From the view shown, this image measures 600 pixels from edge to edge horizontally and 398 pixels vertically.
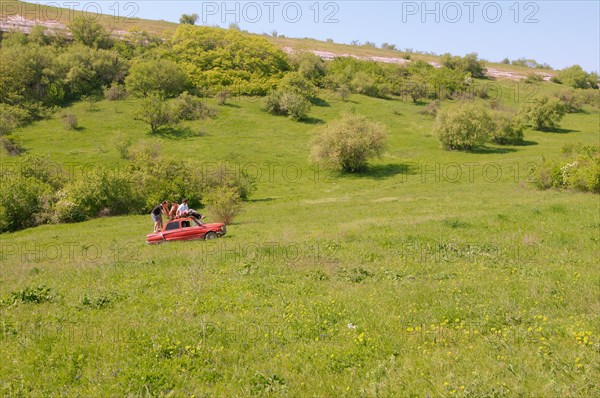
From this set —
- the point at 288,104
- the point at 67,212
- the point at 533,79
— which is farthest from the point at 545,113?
the point at 67,212

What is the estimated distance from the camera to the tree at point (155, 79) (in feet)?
308

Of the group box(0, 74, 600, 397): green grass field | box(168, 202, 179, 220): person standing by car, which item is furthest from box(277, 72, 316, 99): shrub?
box(0, 74, 600, 397): green grass field

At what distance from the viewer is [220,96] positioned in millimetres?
97625

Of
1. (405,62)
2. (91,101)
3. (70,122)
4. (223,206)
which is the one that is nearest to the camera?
(223,206)

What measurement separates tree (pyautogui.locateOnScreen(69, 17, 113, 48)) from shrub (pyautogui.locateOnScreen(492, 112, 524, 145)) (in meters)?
95.4

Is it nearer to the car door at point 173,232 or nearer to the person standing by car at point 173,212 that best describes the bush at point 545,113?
the person standing by car at point 173,212

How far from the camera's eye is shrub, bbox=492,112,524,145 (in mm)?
77938

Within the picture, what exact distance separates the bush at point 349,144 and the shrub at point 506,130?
2844 centimetres

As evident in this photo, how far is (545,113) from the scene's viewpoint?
88.1m

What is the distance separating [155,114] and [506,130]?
63.2 metres

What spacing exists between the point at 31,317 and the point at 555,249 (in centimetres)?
1640

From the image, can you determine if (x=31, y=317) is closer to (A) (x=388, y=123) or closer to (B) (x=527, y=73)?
(A) (x=388, y=123)

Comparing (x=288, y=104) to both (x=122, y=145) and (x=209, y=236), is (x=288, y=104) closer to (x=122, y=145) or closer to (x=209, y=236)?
(x=122, y=145)

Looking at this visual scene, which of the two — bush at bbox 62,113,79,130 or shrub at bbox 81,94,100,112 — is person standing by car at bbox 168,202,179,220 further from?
shrub at bbox 81,94,100,112
